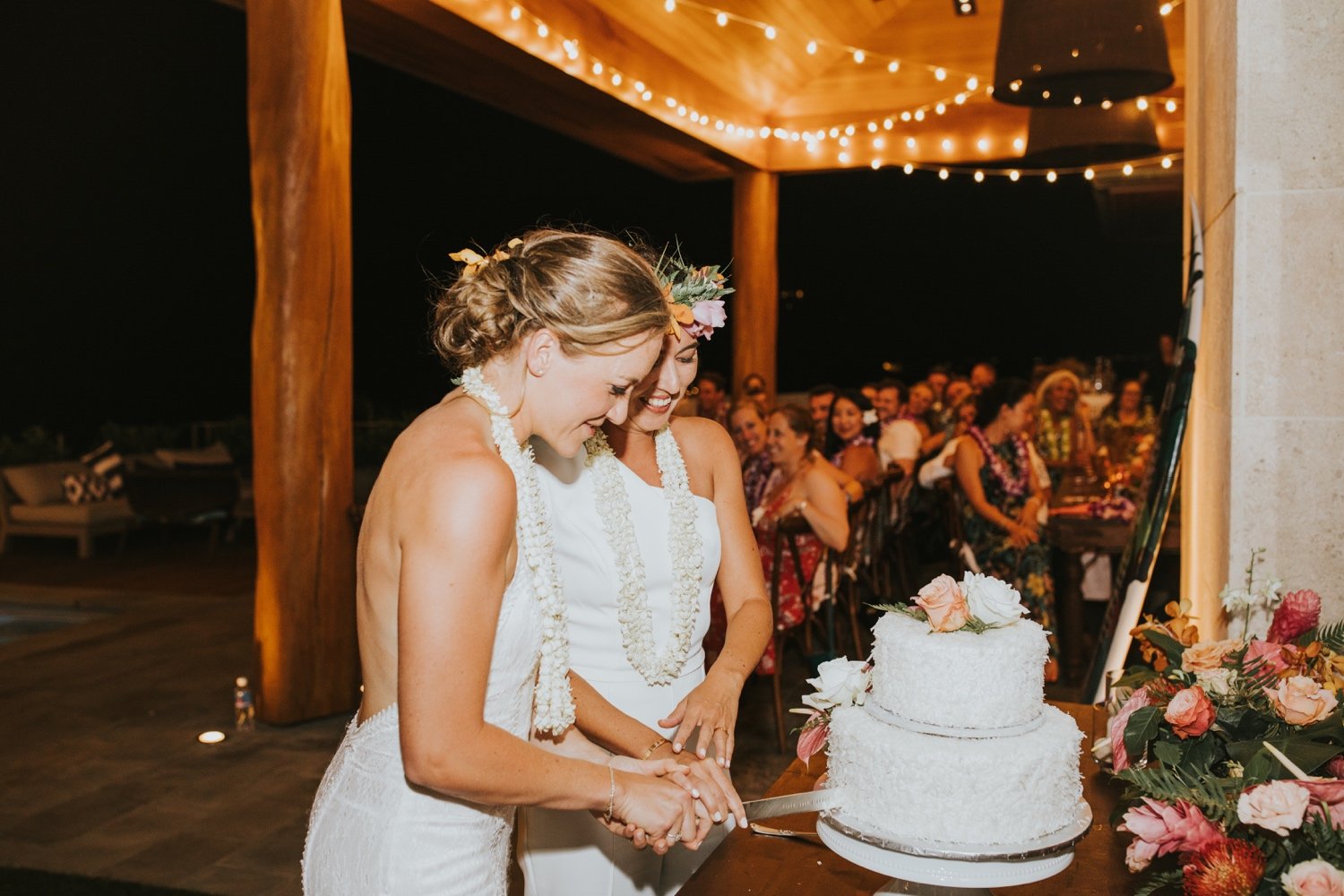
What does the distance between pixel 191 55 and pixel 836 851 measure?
735 inches

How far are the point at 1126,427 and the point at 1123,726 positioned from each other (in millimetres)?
7317

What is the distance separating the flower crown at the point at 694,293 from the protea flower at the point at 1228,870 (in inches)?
48.2

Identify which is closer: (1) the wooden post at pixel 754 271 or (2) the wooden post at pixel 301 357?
(2) the wooden post at pixel 301 357

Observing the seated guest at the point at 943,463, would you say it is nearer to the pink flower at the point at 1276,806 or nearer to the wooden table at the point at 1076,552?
the wooden table at the point at 1076,552

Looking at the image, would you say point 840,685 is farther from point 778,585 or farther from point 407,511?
point 778,585

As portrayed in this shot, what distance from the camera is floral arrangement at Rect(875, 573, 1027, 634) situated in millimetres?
1537

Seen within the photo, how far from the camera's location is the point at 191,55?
56.7ft

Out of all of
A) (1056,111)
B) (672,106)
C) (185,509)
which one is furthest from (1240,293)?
(185,509)

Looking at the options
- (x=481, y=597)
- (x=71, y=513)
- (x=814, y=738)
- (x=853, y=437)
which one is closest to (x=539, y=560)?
(x=481, y=597)

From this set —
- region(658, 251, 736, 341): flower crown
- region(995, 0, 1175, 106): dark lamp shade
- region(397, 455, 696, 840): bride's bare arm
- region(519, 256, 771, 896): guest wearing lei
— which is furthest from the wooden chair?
region(397, 455, 696, 840): bride's bare arm

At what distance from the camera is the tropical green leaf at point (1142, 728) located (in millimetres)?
1634

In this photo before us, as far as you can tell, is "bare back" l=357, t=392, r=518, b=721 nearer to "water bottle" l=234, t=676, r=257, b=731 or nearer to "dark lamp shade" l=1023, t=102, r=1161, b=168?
"water bottle" l=234, t=676, r=257, b=731

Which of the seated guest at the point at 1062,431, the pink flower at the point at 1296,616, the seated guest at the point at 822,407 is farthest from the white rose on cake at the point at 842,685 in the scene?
the seated guest at the point at 1062,431

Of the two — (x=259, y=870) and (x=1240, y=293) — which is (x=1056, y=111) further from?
(x=259, y=870)
